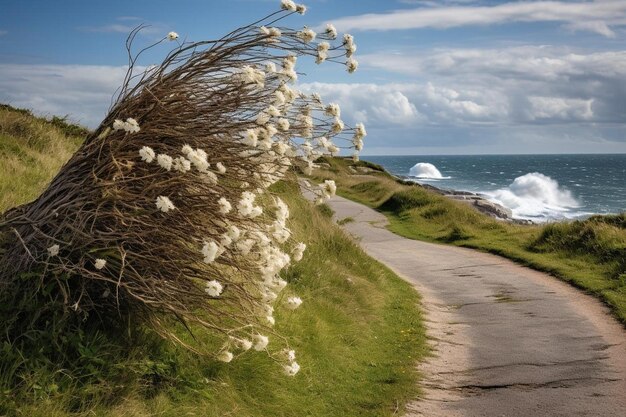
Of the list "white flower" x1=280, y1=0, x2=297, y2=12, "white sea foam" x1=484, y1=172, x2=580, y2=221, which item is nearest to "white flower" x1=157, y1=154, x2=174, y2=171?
"white flower" x1=280, y1=0, x2=297, y2=12

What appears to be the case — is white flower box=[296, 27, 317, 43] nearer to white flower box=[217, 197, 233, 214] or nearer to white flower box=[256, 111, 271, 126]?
white flower box=[256, 111, 271, 126]

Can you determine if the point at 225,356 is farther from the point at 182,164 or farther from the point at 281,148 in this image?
the point at 281,148

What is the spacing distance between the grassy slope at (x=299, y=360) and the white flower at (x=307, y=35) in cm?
356

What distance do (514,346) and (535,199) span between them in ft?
253

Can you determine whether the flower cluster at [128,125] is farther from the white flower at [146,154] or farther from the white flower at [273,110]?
the white flower at [273,110]

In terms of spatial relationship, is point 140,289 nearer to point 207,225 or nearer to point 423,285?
point 207,225

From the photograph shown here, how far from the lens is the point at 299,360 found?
8.85 m

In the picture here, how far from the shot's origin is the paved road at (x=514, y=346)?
8781 mm

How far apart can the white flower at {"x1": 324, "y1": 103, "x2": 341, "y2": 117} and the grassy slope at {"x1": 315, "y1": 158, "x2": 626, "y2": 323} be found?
7929 mm

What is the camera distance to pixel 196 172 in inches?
272

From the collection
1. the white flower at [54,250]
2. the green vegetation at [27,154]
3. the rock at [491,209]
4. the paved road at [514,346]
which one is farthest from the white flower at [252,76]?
the rock at [491,209]

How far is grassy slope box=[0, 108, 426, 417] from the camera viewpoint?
20.4 feet

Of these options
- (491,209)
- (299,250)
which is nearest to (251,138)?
(299,250)

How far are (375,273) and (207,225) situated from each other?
9.33m
